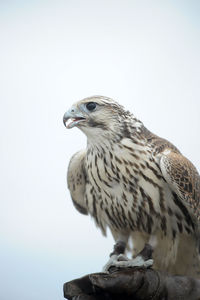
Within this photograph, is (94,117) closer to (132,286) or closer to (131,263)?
(131,263)

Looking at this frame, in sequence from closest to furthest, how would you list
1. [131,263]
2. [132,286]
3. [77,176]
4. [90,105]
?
1. [132,286]
2. [131,263]
3. [90,105]
4. [77,176]

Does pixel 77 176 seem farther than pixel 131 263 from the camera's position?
Yes

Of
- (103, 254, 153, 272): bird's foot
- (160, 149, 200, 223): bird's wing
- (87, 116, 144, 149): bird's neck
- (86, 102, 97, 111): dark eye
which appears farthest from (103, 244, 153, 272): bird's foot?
(86, 102, 97, 111): dark eye

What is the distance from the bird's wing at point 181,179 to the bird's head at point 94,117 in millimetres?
369

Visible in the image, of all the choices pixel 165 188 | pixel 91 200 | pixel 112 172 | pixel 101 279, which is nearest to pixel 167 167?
pixel 165 188

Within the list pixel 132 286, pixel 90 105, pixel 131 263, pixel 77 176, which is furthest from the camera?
pixel 77 176

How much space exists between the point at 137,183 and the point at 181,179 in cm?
28

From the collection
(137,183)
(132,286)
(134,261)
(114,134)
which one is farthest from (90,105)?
(132,286)

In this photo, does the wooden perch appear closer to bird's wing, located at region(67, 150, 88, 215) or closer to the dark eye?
bird's wing, located at region(67, 150, 88, 215)

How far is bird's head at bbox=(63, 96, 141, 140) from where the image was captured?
2.82 m

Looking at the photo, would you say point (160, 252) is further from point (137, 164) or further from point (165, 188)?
point (137, 164)

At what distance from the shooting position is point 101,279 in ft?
7.88

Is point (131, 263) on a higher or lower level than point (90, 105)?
lower

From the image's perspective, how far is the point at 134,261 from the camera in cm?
273
